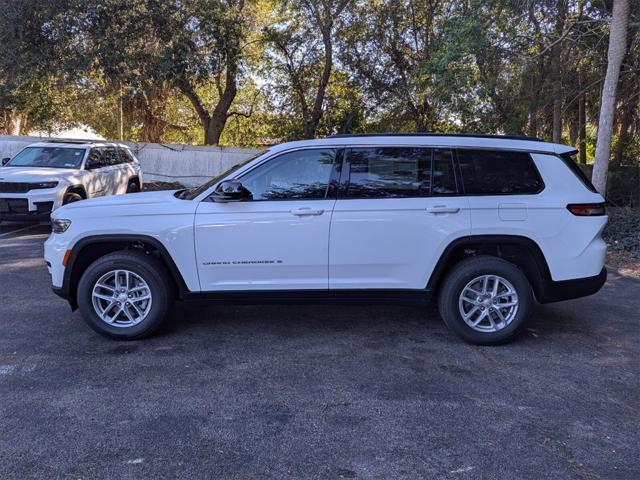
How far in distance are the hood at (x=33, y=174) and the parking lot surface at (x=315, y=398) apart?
16.8 ft

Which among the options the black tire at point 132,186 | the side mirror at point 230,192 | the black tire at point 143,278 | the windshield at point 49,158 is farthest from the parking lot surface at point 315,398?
the black tire at point 132,186

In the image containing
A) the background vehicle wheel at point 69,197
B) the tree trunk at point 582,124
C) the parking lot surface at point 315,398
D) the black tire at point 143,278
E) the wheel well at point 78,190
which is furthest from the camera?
the tree trunk at point 582,124

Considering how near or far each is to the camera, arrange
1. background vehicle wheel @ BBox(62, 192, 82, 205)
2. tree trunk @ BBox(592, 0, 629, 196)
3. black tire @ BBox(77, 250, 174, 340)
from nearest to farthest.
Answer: black tire @ BBox(77, 250, 174, 340), tree trunk @ BBox(592, 0, 629, 196), background vehicle wheel @ BBox(62, 192, 82, 205)

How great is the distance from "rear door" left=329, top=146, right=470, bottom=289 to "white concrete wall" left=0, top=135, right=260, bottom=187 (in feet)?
47.9

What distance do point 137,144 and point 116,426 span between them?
1748cm

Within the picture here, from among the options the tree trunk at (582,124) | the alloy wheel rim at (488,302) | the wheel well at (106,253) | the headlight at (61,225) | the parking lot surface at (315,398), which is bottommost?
the parking lot surface at (315,398)

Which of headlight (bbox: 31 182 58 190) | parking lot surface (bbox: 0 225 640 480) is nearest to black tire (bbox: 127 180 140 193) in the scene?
headlight (bbox: 31 182 58 190)

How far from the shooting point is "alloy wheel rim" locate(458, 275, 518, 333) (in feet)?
15.5

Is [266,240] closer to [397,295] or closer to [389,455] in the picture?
[397,295]

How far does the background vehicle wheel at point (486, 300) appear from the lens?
4.69 metres

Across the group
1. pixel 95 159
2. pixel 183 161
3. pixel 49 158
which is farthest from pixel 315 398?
pixel 183 161

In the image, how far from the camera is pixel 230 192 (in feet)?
15.1

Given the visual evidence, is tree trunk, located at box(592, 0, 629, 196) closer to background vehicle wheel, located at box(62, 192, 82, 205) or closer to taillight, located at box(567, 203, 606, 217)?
taillight, located at box(567, 203, 606, 217)

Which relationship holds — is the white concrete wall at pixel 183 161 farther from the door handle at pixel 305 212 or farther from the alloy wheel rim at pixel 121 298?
the door handle at pixel 305 212
